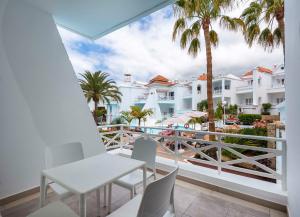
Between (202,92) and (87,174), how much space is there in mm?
17227

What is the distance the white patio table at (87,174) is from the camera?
1.12m

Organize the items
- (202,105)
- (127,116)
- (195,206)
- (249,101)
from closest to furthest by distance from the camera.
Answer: (195,206) → (127,116) → (202,105) → (249,101)

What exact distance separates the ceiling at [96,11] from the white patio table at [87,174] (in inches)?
86.8

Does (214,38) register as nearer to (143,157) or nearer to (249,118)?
(143,157)

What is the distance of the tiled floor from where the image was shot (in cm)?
189

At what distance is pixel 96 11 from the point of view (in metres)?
2.54

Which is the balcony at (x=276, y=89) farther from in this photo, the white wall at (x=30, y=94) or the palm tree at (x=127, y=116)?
the white wall at (x=30, y=94)

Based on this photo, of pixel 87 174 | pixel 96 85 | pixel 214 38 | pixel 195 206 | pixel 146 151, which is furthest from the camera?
pixel 96 85

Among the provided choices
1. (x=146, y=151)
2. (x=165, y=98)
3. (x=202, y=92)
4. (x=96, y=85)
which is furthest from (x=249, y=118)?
(x=146, y=151)

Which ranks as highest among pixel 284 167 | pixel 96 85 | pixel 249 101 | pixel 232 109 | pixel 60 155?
pixel 96 85

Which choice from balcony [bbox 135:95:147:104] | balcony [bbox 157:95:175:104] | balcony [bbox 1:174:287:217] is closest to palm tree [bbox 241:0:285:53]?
balcony [bbox 1:174:287:217]

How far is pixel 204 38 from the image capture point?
4.96 metres

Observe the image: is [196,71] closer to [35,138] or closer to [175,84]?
[175,84]

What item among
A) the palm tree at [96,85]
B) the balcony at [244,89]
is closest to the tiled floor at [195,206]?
the palm tree at [96,85]
